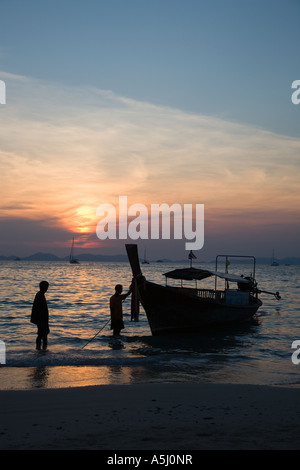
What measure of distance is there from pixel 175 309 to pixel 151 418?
11.1 metres

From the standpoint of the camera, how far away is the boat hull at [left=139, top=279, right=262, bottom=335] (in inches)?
653

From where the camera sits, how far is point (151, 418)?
5953 mm

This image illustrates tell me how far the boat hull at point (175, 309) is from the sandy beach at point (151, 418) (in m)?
7.95

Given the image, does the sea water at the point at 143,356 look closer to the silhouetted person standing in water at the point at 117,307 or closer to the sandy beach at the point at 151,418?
the silhouetted person standing in water at the point at 117,307

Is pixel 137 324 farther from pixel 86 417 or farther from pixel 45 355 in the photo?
pixel 86 417

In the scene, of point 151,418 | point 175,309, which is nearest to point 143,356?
point 175,309

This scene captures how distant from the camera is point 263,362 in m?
12.5

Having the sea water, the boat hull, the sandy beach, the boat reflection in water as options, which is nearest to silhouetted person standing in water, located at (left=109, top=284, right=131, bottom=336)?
the sea water

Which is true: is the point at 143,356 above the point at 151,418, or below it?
below

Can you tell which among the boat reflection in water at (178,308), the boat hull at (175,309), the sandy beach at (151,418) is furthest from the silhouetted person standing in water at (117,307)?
the sandy beach at (151,418)

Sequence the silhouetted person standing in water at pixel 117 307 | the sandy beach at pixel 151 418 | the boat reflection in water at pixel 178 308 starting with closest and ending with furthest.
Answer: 1. the sandy beach at pixel 151 418
2. the silhouetted person standing in water at pixel 117 307
3. the boat reflection in water at pixel 178 308

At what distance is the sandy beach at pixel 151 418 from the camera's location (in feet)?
16.3

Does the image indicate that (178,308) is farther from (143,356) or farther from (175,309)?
(143,356)

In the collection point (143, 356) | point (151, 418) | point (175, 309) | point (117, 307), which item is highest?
point (117, 307)
